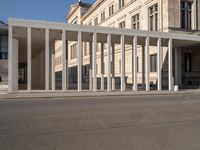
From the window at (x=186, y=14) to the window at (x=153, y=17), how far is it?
3337mm

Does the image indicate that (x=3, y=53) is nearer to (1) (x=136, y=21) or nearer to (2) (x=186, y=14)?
(1) (x=136, y=21)

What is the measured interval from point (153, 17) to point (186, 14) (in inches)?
169

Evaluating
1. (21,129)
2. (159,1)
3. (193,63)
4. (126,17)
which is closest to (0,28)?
(126,17)

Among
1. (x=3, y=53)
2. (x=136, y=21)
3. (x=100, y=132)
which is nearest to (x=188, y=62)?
(x=136, y=21)

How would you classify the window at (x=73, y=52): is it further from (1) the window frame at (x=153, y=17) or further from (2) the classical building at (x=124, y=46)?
(1) the window frame at (x=153, y=17)

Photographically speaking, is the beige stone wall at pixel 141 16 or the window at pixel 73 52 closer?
the beige stone wall at pixel 141 16

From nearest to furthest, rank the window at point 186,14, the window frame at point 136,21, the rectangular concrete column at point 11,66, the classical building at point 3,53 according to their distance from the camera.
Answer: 1. the rectangular concrete column at point 11,66
2. the window at point 186,14
3. the window frame at point 136,21
4. the classical building at point 3,53

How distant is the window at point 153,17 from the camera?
131ft

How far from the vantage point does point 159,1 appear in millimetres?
38438

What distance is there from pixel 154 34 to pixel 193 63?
11.7 metres

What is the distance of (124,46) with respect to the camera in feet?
95.7

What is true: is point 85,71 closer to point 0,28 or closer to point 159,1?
point 0,28

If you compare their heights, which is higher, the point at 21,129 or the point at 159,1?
the point at 159,1

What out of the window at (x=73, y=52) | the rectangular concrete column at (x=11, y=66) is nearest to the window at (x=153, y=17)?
the rectangular concrete column at (x=11, y=66)
